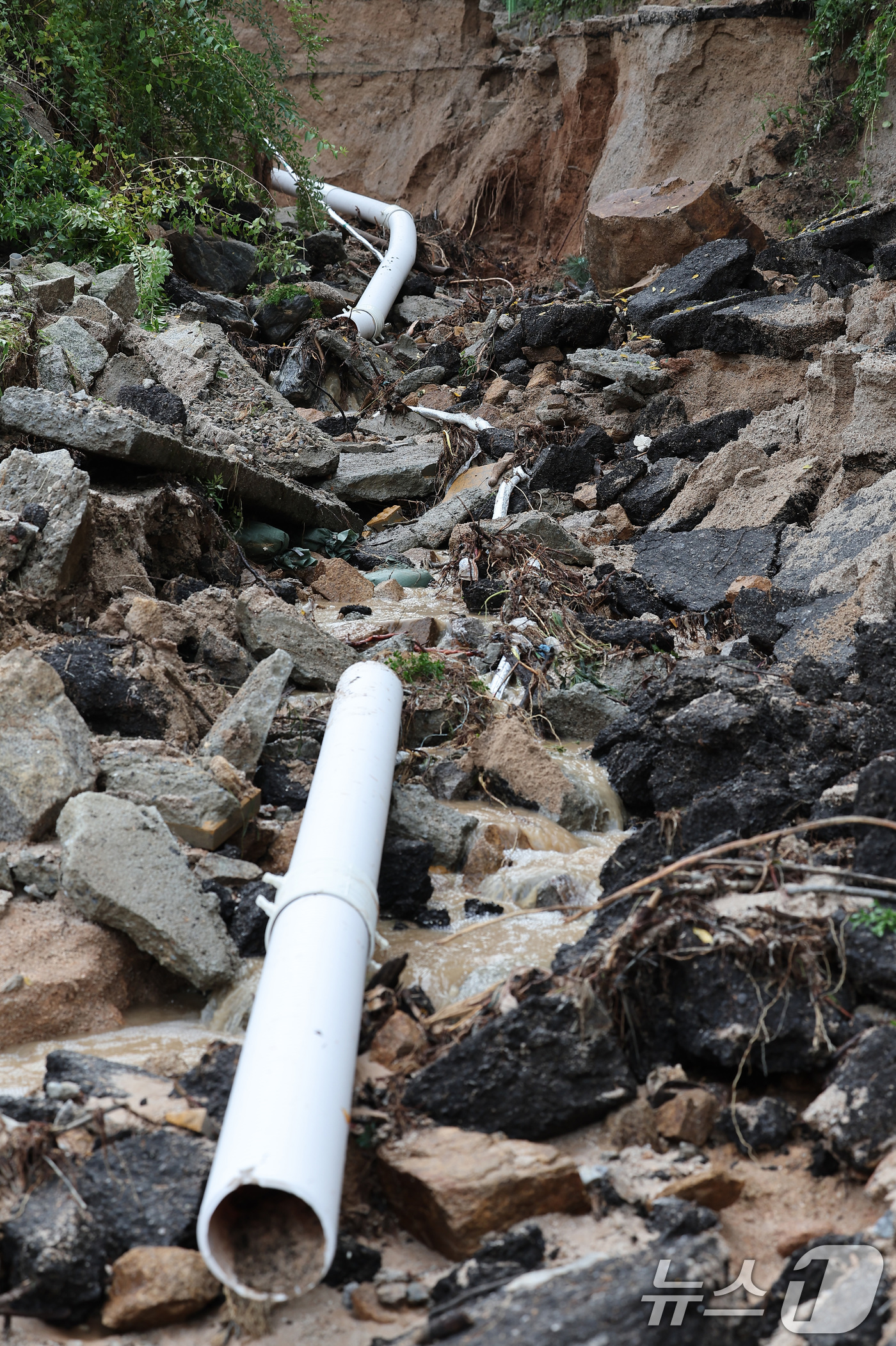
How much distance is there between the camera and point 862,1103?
7.14 ft

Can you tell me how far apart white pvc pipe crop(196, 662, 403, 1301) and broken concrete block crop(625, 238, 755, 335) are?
7185 mm

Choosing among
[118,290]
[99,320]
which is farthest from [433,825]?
[118,290]

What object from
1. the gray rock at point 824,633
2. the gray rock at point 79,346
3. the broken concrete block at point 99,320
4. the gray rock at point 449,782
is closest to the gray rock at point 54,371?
the gray rock at point 79,346

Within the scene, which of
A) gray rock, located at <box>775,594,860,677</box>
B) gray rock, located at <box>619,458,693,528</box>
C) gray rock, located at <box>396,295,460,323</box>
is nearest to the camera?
gray rock, located at <box>775,594,860,677</box>

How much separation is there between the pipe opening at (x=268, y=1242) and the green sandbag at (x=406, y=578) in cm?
521

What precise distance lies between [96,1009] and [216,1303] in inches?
45.1

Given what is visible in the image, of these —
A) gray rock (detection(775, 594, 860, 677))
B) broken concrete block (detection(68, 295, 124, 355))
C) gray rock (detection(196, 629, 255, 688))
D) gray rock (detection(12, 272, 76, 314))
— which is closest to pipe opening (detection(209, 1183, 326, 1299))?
gray rock (detection(196, 629, 255, 688))

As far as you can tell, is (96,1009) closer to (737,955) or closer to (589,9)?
(737,955)

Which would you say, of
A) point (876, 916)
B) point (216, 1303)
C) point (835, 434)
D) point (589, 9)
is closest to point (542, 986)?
point (876, 916)

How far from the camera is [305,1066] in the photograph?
2180 millimetres

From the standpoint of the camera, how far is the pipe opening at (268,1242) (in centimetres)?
198

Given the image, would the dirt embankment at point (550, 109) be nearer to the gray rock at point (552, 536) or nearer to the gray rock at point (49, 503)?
the gray rock at point (552, 536)

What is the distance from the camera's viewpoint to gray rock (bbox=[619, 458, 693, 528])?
737cm

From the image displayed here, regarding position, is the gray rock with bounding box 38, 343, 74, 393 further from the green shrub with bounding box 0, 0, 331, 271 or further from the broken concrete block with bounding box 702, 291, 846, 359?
the broken concrete block with bounding box 702, 291, 846, 359
